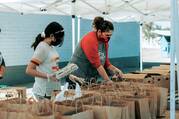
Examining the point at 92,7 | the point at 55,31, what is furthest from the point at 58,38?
the point at 92,7

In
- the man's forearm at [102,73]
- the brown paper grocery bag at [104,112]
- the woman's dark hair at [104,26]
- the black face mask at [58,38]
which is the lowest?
the brown paper grocery bag at [104,112]

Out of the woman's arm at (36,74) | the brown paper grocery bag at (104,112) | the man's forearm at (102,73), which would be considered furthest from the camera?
the man's forearm at (102,73)

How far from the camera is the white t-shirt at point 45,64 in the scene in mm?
2277

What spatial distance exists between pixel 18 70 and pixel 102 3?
3.41m

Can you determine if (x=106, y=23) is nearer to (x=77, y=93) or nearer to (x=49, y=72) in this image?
(x=49, y=72)

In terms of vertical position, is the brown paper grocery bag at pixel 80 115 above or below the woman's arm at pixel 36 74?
below

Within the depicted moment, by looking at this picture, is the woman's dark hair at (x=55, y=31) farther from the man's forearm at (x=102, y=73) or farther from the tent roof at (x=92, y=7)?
the tent roof at (x=92, y=7)

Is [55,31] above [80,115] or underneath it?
above

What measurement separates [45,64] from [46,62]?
0.05 ft

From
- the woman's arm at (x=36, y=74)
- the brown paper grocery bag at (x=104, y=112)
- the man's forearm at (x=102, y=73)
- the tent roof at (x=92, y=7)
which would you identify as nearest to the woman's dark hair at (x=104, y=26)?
the man's forearm at (x=102, y=73)

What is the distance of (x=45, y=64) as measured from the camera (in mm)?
2322

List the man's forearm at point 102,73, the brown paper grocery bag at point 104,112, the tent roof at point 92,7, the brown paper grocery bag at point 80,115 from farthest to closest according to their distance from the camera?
1. the tent roof at point 92,7
2. the man's forearm at point 102,73
3. the brown paper grocery bag at point 104,112
4. the brown paper grocery bag at point 80,115

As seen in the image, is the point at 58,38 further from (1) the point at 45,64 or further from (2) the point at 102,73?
(2) the point at 102,73

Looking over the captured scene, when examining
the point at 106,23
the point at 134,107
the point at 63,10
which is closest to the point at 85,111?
the point at 134,107
